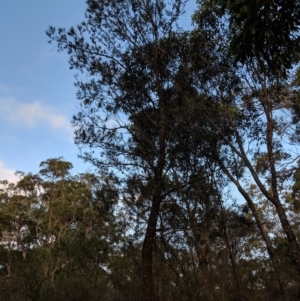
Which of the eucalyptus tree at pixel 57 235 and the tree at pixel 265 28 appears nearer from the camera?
the tree at pixel 265 28

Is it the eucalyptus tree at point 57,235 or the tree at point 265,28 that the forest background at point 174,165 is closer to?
the eucalyptus tree at point 57,235

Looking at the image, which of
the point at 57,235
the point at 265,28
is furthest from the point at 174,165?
the point at 57,235

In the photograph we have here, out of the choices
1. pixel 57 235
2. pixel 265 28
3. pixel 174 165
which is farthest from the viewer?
pixel 57 235

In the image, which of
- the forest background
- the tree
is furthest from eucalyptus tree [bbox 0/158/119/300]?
the tree

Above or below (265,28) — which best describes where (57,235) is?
above

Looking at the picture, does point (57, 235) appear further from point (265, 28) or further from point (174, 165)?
point (265, 28)

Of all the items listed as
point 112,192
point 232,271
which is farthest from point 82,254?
point 232,271

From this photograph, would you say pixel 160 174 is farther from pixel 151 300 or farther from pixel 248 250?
pixel 248 250

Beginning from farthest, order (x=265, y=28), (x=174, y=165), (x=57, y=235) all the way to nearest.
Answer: (x=57, y=235) < (x=174, y=165) < (x=265, y=28)

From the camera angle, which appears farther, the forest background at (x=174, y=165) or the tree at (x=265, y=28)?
the forest background at (x=174, y=165)

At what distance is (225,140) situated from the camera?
1017cm

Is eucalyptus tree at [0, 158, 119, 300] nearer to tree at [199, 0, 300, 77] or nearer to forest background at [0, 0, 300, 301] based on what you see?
forest background at [0, 0, 300, 301]

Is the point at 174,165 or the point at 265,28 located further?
the point at 174,165

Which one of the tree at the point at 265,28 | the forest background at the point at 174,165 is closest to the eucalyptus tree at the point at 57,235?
the forest background at the point at 174,165
